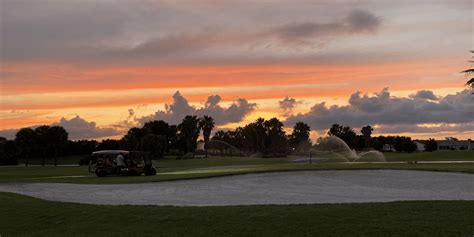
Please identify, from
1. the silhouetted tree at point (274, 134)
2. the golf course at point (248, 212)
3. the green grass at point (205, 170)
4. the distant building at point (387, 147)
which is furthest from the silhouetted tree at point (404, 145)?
the golf course at point (248, 212)

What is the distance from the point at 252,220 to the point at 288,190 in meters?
11.7

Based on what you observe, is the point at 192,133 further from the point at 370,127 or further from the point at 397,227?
the point at 397,227

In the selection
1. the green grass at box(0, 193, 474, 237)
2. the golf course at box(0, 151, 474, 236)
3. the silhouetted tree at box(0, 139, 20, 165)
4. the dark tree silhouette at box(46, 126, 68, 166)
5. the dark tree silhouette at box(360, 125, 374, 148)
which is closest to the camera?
the green grass at box(0, 193, 474, 237)

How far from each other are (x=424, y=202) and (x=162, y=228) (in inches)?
375

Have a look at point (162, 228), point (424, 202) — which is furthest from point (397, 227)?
point (162, 228)

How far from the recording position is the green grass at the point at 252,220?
48.3 ft

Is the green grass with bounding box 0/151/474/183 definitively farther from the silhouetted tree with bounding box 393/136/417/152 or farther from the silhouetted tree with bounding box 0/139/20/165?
the silhouetted tree with bounding box 393/136/417/152

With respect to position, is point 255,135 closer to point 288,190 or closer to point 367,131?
point 367,131

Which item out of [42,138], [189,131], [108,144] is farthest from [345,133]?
[42,138]

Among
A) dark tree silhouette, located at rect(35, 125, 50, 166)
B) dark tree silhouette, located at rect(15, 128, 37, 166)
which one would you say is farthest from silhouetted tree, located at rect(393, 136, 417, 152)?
dark tree silhouette, located at rect(15, 128, 37, 166)

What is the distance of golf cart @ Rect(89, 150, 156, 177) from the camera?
44312 mm

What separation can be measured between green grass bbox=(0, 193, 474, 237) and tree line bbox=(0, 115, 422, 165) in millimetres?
90933

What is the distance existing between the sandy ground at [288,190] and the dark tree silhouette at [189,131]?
452 ft

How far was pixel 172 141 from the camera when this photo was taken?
168000 mm
